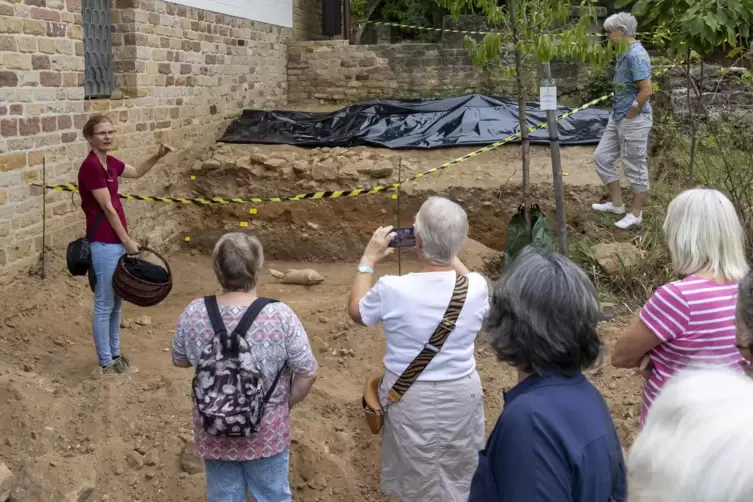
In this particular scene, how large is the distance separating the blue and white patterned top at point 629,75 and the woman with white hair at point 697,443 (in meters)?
6.04

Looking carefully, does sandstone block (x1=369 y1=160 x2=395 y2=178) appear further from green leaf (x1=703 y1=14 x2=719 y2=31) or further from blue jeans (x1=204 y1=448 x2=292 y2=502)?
blue jeans (x1=204 y1=448 x2=292 y2=502)

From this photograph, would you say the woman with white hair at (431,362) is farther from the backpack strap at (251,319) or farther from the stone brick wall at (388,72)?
the stone brick wall at (388,72)

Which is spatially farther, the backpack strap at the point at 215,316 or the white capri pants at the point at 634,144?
the white capri pants at the point at 634,144

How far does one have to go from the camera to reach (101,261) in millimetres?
4758

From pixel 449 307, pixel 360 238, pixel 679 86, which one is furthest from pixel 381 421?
pixel 679 86

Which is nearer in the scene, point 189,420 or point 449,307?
point 449,307

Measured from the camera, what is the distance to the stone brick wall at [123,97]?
5.88 meters

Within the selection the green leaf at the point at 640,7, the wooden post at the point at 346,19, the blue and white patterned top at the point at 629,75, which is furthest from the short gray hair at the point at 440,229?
the wooden post at the point at 346,19

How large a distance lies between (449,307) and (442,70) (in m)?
10.8

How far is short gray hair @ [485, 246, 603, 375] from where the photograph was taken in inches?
79.4

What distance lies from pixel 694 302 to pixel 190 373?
341 centimetres

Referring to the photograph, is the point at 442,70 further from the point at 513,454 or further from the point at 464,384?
the point at 513,454

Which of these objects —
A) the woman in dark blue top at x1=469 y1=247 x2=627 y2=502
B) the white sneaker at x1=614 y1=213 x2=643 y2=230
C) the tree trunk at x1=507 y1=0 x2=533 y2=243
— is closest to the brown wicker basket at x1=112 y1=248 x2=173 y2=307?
the tree trunk at x1=507 y1=0 x2=533 y2=243

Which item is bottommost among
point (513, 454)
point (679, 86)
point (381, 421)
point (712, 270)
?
point (381, 421)
